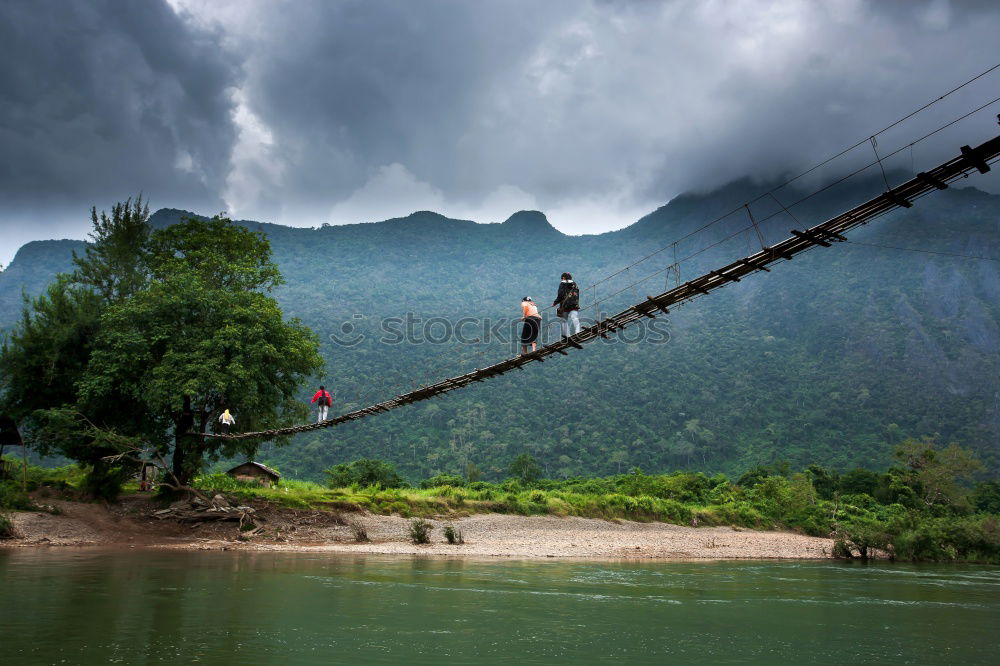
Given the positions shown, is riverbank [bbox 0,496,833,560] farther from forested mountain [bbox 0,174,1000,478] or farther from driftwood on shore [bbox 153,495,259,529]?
forested mountain [bbox 0,174,1000,478]

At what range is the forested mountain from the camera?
69.8 m

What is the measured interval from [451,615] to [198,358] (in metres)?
13.9

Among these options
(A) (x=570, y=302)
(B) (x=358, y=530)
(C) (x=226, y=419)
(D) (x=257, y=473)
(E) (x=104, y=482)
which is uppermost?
(A) (x=570, y=302)

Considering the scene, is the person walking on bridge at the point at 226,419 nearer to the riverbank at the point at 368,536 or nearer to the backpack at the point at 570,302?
the riverbank at the point at 368,536

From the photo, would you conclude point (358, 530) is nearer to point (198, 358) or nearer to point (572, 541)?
point (198, 358)

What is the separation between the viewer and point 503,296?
114 metres

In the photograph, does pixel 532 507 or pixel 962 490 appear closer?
pixel 532 507

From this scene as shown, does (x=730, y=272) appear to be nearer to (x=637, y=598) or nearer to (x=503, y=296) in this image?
(x=637, y=598)

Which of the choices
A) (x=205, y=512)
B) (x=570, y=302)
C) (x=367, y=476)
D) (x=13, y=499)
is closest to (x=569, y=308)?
(x=570, y=302)

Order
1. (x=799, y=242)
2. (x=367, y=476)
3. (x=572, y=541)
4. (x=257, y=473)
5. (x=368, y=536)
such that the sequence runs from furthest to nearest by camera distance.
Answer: (x=367, y=476), (x=257, y=473), (x=572, y=541), (x=368, y=536), (x=799, y=242)

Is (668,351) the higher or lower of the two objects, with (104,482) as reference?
higher

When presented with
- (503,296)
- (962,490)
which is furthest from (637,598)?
(503,296)

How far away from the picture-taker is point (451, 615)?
9.33 m

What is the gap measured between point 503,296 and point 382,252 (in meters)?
32.8
